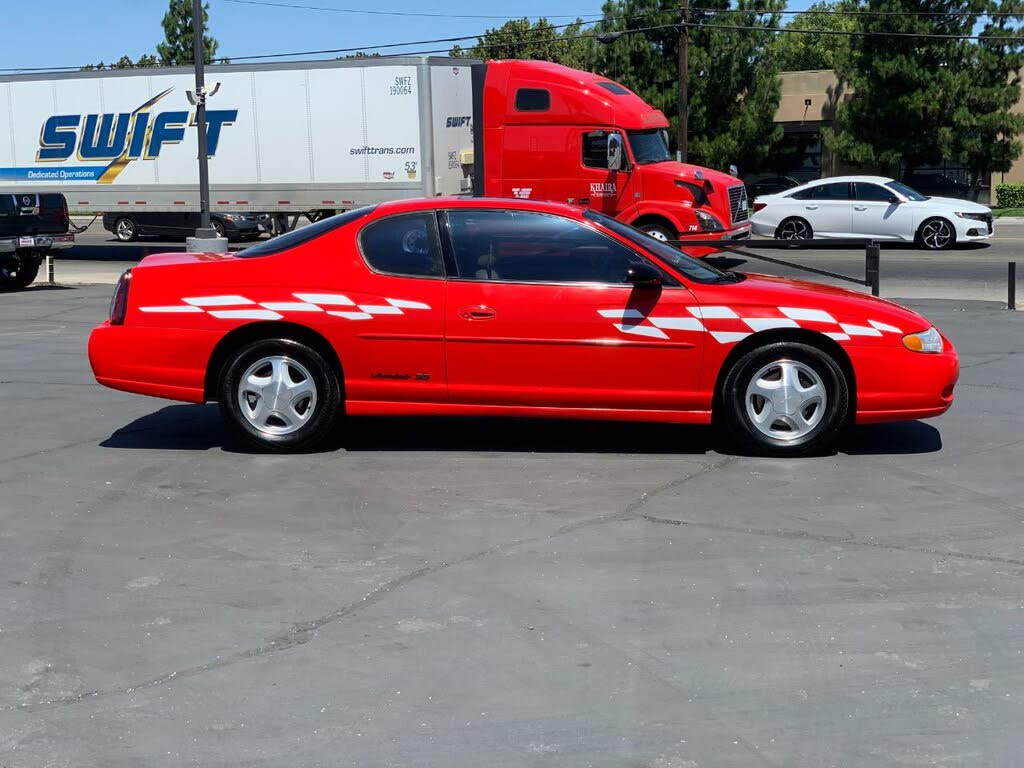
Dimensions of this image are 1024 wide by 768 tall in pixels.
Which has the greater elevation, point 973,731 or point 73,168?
point 73,168

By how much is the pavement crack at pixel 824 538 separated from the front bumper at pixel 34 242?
47.2 ft

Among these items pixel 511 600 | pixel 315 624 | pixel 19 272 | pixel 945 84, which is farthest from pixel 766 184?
pixel 315 624

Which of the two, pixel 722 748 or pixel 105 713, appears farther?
pixel 105 713

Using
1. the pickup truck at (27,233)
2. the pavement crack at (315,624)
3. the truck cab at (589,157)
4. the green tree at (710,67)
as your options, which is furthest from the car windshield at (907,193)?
the pavement crack at (315,624)

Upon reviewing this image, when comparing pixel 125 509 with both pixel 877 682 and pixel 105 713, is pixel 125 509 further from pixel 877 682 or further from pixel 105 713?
pixel 877 682

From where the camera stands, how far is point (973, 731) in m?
3.95

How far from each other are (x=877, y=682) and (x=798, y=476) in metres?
2.83

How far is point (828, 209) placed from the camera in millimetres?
24891

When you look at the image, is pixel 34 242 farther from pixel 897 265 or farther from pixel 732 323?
pixel 732 323

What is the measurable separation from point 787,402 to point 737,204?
50.4 ft

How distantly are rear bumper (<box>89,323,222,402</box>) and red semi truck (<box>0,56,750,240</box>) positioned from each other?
13.7 meters

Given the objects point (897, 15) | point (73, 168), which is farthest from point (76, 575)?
point (897, 15)

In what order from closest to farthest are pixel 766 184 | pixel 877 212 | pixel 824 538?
1. pixel 824 538
2. pixel 877 212
3. pixel 766 184

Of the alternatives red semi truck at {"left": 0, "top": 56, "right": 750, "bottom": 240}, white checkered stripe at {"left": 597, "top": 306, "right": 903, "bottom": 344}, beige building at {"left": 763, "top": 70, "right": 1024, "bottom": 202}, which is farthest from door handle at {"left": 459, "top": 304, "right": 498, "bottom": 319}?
beige building at {"left": 763, "top": 70, "right": 1024, "bottom": 202}
